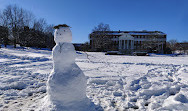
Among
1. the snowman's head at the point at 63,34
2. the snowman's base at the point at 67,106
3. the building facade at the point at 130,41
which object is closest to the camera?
the snowman's base at the point at 67,106

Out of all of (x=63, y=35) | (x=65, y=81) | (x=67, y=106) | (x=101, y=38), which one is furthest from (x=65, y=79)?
(x=101, y=38)

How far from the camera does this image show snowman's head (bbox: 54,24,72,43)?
2.59m

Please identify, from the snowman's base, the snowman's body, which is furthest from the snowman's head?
the snowman's base

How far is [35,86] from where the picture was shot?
4.20 meters

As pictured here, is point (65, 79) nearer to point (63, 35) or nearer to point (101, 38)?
point (63, 35)

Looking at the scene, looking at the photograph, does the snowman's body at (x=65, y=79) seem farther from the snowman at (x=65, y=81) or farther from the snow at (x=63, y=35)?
the snow at (x=63, y=35)

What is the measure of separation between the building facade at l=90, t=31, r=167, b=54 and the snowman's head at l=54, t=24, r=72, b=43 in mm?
32859

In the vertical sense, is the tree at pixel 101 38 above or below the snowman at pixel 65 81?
above

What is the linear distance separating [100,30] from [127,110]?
39.0m

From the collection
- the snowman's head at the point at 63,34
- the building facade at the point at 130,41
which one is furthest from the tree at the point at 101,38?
the snowman's head at the point at 63,34

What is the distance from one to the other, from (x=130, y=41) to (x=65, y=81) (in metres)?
44.3

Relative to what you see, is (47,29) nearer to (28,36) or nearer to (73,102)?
(28,36)

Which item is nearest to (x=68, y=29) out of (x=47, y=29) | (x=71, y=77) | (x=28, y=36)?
(x=71, y=77)

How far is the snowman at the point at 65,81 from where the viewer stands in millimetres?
2361
